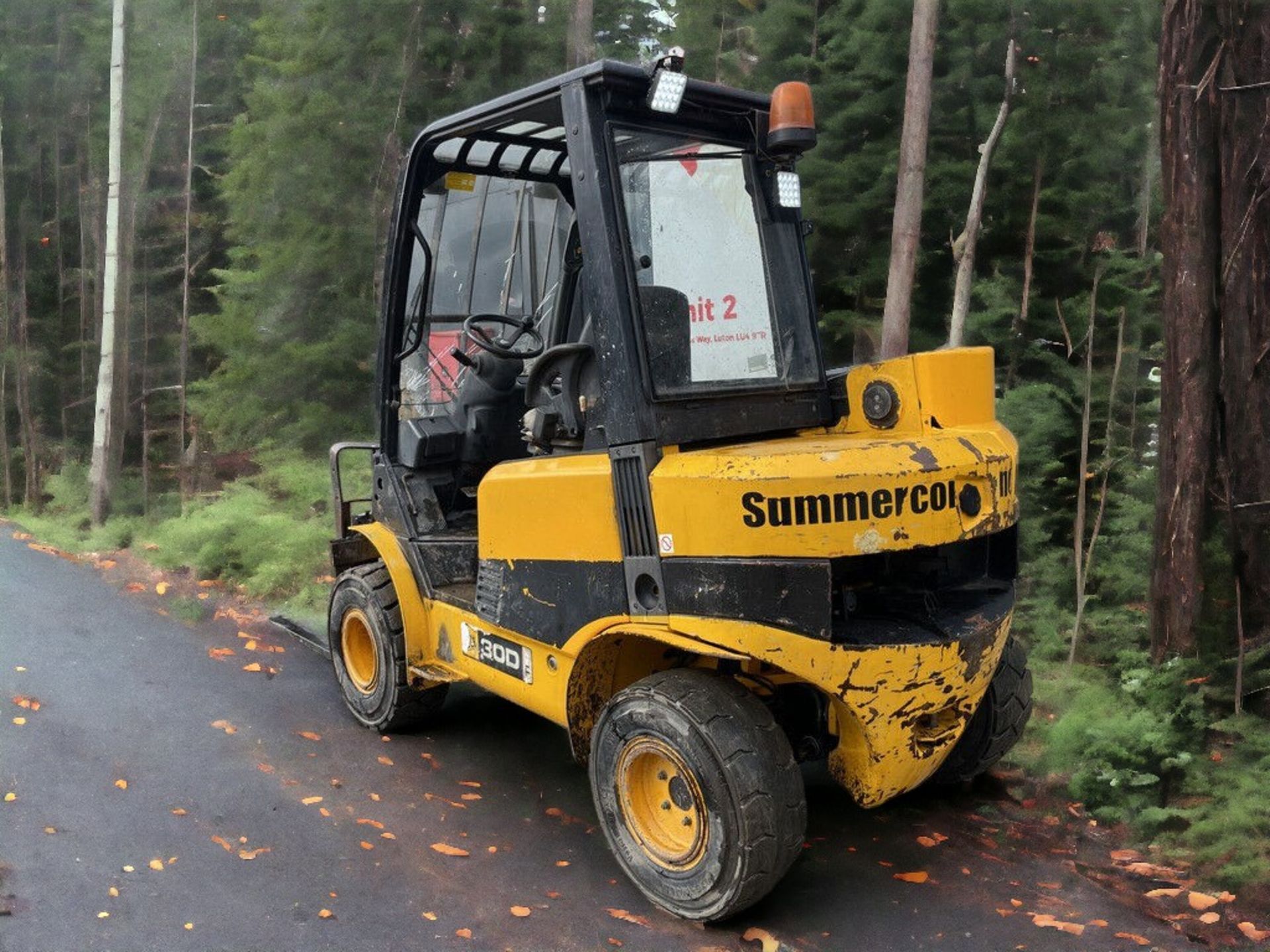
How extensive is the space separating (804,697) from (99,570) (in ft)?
28.9

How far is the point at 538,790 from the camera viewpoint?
16.8ft

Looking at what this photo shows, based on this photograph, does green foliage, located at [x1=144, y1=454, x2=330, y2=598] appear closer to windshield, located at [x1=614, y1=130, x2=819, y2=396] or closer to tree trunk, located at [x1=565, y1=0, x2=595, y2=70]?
tree trunk, located at [x1=565, y1=0, x2=595, y2=70]

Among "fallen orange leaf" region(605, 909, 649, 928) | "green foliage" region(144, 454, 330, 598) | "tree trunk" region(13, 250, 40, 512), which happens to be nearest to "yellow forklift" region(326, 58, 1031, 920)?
"fallen orange leaf" region(605, 909, 649, 928)

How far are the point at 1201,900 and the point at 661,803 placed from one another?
206 cm

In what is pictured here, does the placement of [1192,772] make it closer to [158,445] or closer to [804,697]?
[804,697]

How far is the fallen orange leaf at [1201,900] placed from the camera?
4.13m

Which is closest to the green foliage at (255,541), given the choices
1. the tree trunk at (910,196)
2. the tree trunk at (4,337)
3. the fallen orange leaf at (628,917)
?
the tree trunk at (910,196)

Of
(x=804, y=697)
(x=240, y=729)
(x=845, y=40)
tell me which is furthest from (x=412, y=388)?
(x=845, y=40)

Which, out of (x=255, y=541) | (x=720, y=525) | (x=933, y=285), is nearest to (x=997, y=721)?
(x=720, y=525)

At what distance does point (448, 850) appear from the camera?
4477 millimetres

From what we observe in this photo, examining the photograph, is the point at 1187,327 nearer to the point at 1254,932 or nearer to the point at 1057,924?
the point at 1254,932

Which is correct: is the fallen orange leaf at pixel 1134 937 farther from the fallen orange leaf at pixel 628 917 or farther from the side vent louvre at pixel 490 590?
the side vent louvre at pixel 490 590

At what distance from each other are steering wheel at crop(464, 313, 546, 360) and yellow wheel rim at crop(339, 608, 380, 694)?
5.64ft

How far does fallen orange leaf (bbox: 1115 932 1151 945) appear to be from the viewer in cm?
383
